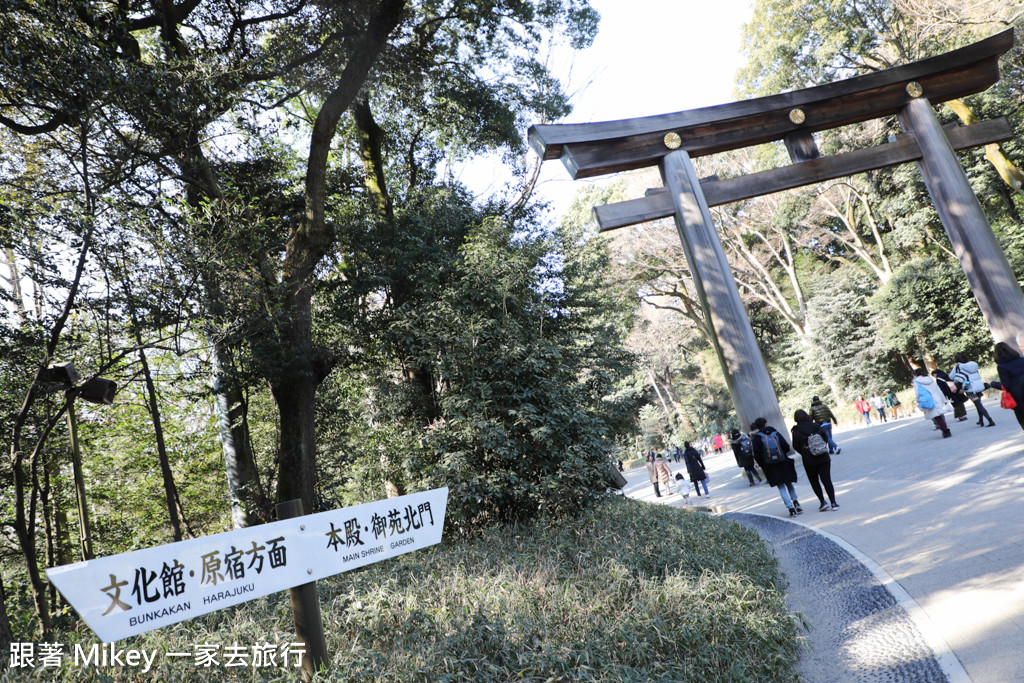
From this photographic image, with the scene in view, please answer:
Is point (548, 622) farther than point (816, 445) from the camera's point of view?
No

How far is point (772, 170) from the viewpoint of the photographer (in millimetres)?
8703

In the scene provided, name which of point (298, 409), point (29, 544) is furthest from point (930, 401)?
point (29, 544)

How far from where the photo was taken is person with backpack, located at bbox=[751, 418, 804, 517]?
288 inches

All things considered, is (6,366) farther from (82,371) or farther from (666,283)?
(666,283)

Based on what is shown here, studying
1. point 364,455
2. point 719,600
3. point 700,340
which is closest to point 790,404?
point 700,340

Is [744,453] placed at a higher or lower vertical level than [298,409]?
lower

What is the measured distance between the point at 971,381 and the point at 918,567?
655cm

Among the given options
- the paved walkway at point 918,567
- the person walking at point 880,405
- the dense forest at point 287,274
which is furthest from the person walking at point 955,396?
the person walking at point 880,405

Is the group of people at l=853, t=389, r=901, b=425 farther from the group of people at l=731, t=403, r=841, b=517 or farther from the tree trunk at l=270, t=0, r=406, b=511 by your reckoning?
the tree trunk at l=270, t=0, r=406, b=511

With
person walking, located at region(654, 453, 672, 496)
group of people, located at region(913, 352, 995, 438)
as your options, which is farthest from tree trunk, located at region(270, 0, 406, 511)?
group of people, located at region(913, 352, 995, 438)

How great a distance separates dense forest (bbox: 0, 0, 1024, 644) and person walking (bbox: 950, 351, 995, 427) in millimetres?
5875

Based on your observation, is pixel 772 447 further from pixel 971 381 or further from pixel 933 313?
pixel 933 313

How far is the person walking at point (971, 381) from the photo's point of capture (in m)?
9.02

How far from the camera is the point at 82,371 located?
7.07 meters
